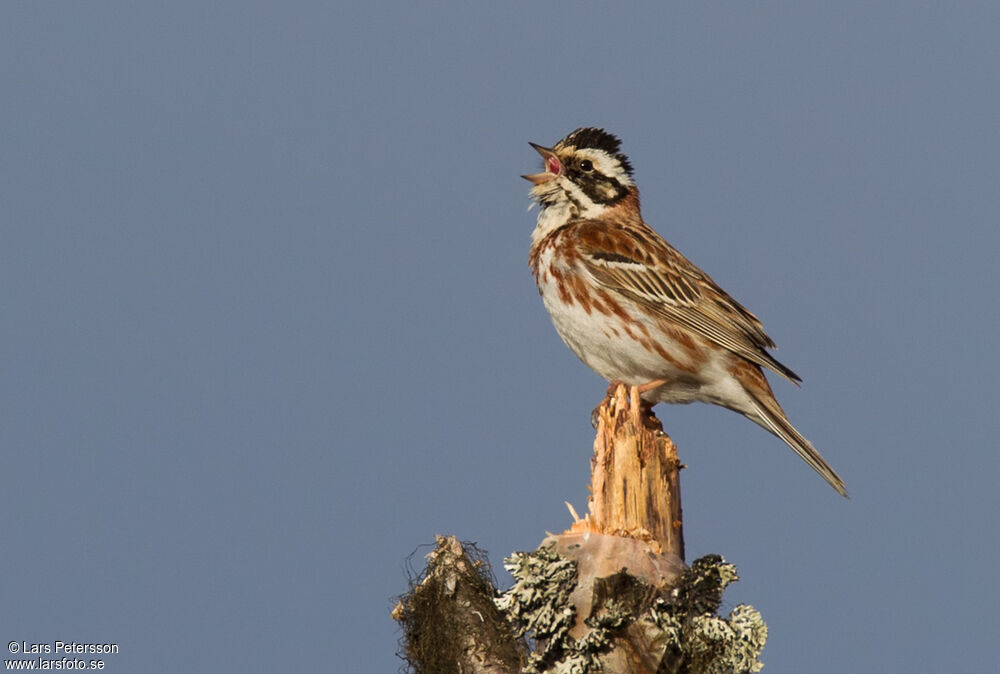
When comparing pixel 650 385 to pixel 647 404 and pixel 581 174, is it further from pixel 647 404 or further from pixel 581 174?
pixel 581 174

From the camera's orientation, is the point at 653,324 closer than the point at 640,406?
No

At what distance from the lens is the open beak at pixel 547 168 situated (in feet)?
39.1

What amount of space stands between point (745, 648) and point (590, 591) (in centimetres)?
94

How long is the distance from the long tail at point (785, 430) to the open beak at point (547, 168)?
2734mm

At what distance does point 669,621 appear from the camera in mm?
6930

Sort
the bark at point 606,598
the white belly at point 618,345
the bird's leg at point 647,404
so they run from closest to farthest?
the bark at point 606,598 < the bird's leg at point 647,404 < the white belly at point 618,345

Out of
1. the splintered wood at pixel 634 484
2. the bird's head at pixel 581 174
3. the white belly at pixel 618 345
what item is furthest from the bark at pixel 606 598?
the bird's head at pixel 581 174

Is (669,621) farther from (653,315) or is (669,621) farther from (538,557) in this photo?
(653,315)

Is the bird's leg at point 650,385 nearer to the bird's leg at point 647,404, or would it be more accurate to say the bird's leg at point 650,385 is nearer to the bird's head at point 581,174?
the bird's leg at point 647,404

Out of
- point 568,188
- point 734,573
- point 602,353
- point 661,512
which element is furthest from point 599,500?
point 568,188

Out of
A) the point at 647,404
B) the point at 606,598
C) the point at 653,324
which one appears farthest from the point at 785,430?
the point at 606,598

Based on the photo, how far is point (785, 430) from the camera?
10711 mm

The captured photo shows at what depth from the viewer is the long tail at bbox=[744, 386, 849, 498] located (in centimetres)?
1027

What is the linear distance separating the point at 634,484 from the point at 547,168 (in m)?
5.02
